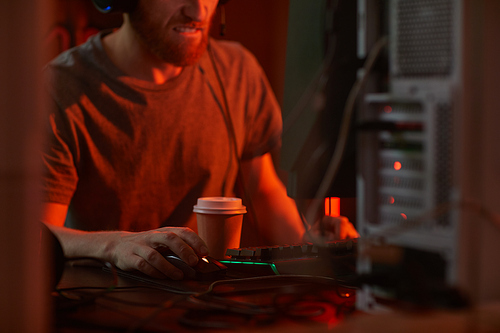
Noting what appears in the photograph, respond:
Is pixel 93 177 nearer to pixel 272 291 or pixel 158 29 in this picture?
pixel 158 29

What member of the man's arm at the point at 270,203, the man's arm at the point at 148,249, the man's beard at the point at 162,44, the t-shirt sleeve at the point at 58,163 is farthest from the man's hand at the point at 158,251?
the man's beard at the point at 162,44

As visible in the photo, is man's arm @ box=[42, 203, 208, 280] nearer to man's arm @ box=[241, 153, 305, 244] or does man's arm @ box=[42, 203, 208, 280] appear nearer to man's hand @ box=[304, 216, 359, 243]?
man's hand @ box=[304, 216, 359, 243]

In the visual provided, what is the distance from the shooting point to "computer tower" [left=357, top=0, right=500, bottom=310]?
0.43 metres

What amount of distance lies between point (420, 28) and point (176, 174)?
1.15m

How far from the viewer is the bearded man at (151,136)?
139 cm

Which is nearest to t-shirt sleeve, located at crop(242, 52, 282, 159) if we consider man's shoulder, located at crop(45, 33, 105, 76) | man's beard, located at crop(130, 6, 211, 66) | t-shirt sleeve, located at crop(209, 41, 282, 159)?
t-shirt sleeve, located at crop(209, 41, 282, 159)

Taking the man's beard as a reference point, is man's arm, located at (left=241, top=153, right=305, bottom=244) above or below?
below

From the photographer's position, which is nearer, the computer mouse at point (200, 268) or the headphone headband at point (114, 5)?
the computer mouse at point (200, 268)

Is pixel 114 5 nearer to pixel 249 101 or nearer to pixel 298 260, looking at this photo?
pixel 249 101

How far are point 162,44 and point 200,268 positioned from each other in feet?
3.03

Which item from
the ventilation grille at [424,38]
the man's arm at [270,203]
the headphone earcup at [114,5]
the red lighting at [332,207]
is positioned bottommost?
the man's arm at [270,203]

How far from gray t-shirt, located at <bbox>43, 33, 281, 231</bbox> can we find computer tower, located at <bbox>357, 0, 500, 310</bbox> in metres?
1.05

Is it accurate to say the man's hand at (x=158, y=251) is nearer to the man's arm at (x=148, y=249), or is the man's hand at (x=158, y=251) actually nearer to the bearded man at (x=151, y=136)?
Result: the man's arm at (x=148, y=249)

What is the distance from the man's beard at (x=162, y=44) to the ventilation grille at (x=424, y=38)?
1065 mm
